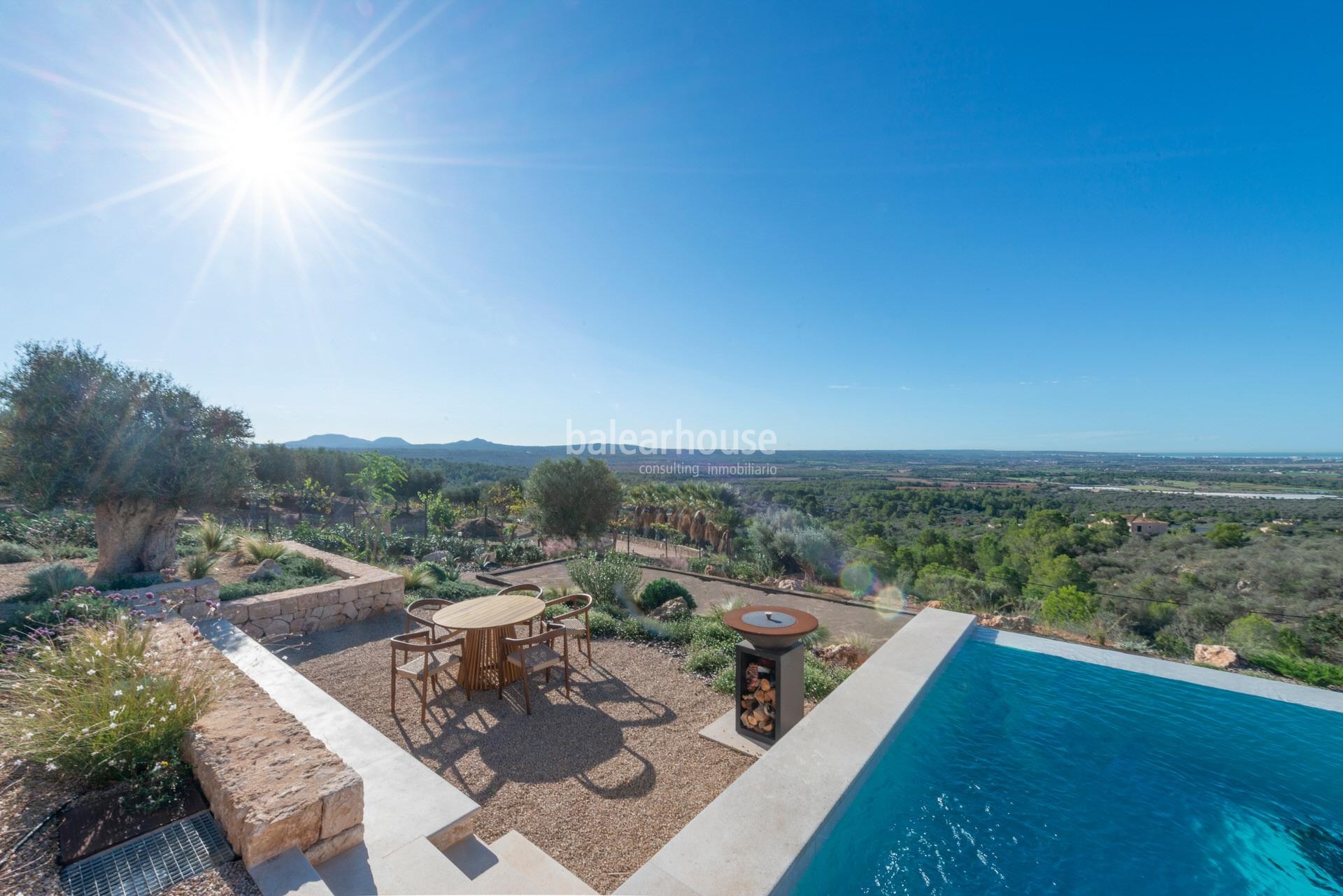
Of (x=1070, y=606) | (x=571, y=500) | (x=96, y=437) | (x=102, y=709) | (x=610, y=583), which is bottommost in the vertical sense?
(x=1070, y=606)

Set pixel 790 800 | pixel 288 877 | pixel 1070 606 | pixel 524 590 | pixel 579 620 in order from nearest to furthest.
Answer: pixel 288 877 → pixel 790 800 → pixel 579 620 → pixel 524 590 → pixel 1070 606

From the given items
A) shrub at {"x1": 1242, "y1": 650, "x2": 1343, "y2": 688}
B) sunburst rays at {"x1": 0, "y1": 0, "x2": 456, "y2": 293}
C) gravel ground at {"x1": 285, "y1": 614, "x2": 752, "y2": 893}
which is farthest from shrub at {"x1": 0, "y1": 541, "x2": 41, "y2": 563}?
shrub at {"x1": 1242, "y1": 650, "x2": 1343, "y2": 688}

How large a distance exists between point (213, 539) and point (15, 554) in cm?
246

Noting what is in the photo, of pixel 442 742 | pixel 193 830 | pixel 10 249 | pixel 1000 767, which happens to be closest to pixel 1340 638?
pixel 1000 767

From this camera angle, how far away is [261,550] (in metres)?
8.32

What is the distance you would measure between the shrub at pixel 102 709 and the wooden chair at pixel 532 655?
6.81 ft

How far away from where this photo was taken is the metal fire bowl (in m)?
3.89

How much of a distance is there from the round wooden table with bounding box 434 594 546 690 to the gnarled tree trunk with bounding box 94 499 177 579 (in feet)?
18.4

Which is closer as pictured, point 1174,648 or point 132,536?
point 1174,648

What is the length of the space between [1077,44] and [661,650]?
35.5 feet

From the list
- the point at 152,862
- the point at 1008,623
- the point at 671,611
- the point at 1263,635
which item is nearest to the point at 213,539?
the point at 671,611

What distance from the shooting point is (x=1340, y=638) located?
7.73 meters

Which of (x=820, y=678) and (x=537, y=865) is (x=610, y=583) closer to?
(x=820, y=678)

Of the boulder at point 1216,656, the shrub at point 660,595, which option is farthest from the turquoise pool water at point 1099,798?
the shrub at point 660,595
